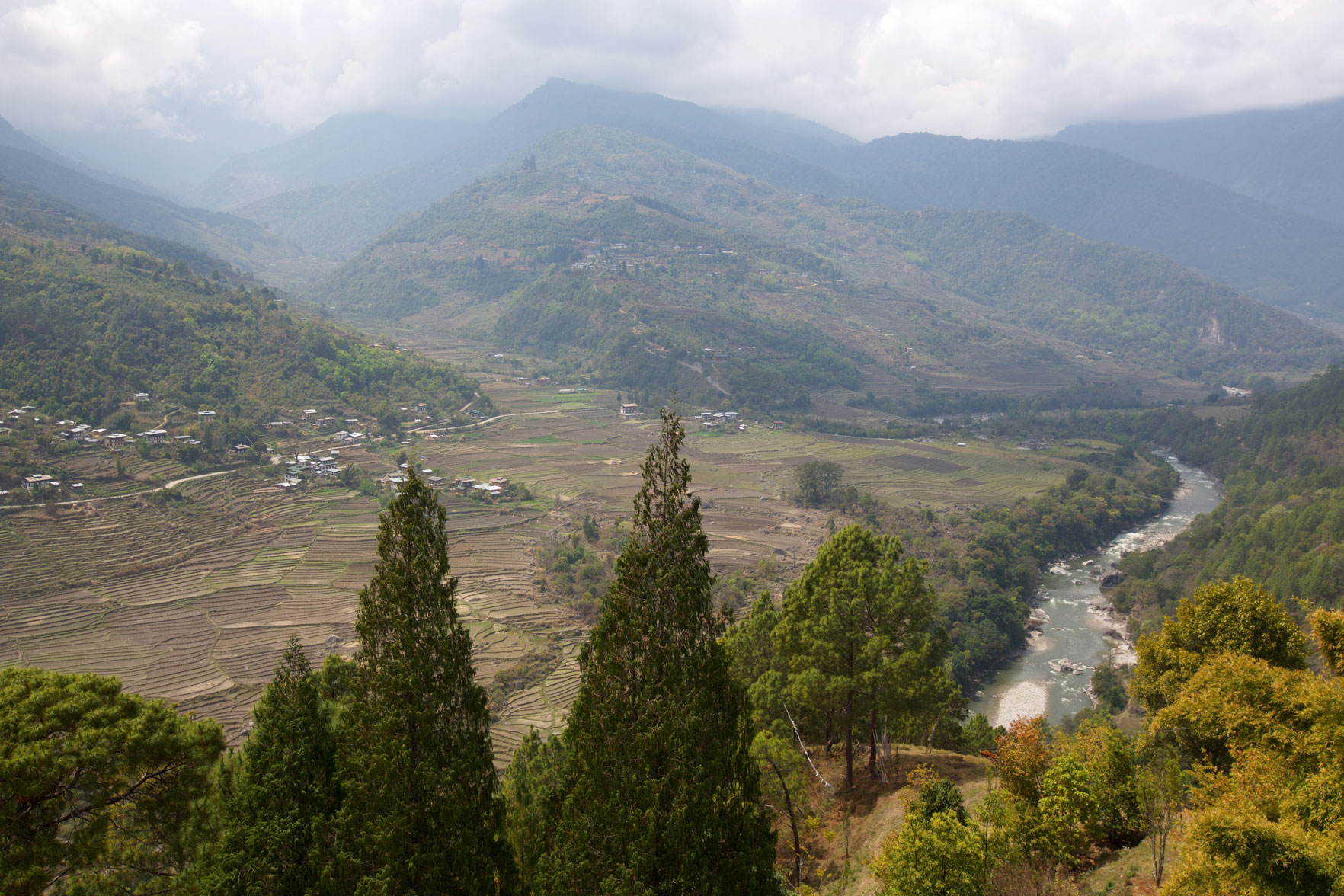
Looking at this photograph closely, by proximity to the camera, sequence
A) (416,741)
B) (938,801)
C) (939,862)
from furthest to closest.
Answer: (938,801) < (939,862) < (416,741)

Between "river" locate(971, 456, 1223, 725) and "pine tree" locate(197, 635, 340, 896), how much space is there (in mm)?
32680

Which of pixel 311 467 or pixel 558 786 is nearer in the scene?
pixel 558 786

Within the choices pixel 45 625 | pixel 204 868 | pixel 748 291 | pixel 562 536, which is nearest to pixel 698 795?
pixel 204 868

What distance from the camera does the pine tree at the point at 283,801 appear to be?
11438 mm

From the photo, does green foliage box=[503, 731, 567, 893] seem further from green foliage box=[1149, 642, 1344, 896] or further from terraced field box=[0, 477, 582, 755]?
terraced field box=[0, 477, 582, 755]

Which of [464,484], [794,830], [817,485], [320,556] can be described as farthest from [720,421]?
[794,830]

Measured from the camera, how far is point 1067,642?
5419cm

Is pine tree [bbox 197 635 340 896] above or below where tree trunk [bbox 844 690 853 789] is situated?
above

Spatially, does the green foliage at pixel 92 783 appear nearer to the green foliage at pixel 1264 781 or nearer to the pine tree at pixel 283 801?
the pine tree at pixel 283 801

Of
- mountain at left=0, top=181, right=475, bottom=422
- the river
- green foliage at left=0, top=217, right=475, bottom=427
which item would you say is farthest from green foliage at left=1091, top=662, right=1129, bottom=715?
green foliage at left=0, top=217, right=475, bottom=427

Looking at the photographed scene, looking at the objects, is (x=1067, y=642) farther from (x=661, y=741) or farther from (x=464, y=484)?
(x=464, y=484)

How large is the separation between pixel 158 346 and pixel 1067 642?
92887 mm

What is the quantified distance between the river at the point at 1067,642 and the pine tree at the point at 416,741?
31644mm

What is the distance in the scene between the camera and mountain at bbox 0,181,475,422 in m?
71.8
